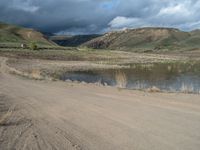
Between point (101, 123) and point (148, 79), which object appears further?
point (148, 79)

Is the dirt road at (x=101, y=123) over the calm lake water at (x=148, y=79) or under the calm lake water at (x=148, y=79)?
over

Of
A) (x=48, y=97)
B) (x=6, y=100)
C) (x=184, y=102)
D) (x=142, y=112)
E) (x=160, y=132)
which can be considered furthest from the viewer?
(x=48, y=97)

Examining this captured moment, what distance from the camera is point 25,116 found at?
43.0ft

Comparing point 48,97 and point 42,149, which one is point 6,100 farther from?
point 42,149

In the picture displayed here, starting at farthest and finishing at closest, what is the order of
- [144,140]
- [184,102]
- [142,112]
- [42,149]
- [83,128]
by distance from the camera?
1. [184,102]
2. [142,112]
3. [83,128]
4. [144,140]
5. [42,149]

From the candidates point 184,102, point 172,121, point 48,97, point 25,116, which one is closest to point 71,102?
point 48,97

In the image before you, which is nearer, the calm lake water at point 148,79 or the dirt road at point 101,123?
the dirt road at point 101,123

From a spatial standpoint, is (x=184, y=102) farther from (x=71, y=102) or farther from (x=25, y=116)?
(x=25, y=116)

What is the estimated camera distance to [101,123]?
11.5 meters

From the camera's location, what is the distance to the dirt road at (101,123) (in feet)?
29.9

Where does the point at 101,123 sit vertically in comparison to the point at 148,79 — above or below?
above

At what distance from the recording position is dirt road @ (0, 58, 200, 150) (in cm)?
911

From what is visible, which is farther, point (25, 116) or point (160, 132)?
point (25, 116)

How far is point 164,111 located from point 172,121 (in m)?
1.95
